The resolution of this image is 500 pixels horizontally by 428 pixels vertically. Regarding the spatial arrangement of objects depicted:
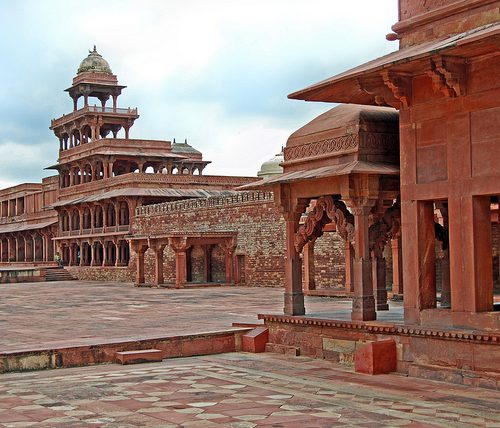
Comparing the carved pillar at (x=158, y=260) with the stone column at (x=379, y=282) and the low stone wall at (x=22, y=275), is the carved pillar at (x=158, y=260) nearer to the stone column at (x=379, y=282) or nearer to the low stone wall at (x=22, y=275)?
the low stone wall at (x=22, y=275)

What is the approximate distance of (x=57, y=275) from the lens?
42.4m

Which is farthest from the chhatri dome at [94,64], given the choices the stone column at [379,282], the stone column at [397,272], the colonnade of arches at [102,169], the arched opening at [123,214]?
the stone column at [379,282]

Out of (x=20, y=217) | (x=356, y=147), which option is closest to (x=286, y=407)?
(x=356, y=147)

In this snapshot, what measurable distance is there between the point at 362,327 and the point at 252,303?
10.5m

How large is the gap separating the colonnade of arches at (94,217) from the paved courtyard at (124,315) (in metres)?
17.8

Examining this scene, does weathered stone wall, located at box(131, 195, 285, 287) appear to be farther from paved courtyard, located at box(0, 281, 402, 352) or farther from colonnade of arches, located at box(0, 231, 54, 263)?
colonnade of arches, located at box(0, 231, 54, 263)

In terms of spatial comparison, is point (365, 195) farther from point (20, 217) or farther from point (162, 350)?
point (20, 217)

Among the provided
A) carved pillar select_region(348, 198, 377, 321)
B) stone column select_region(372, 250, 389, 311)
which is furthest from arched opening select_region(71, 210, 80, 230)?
carved pillar select_region(348, 198, 377, 321)

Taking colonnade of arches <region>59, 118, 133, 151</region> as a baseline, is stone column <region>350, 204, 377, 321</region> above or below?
below

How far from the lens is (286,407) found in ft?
22.8

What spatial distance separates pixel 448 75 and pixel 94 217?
38873 millimetres

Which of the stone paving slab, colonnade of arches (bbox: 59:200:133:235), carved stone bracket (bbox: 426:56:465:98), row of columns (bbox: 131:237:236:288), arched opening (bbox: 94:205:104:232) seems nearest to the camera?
the stone paving slab

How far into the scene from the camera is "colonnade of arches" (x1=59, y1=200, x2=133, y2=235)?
42.1 m

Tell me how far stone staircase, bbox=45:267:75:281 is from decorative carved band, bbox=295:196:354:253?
3278cm
